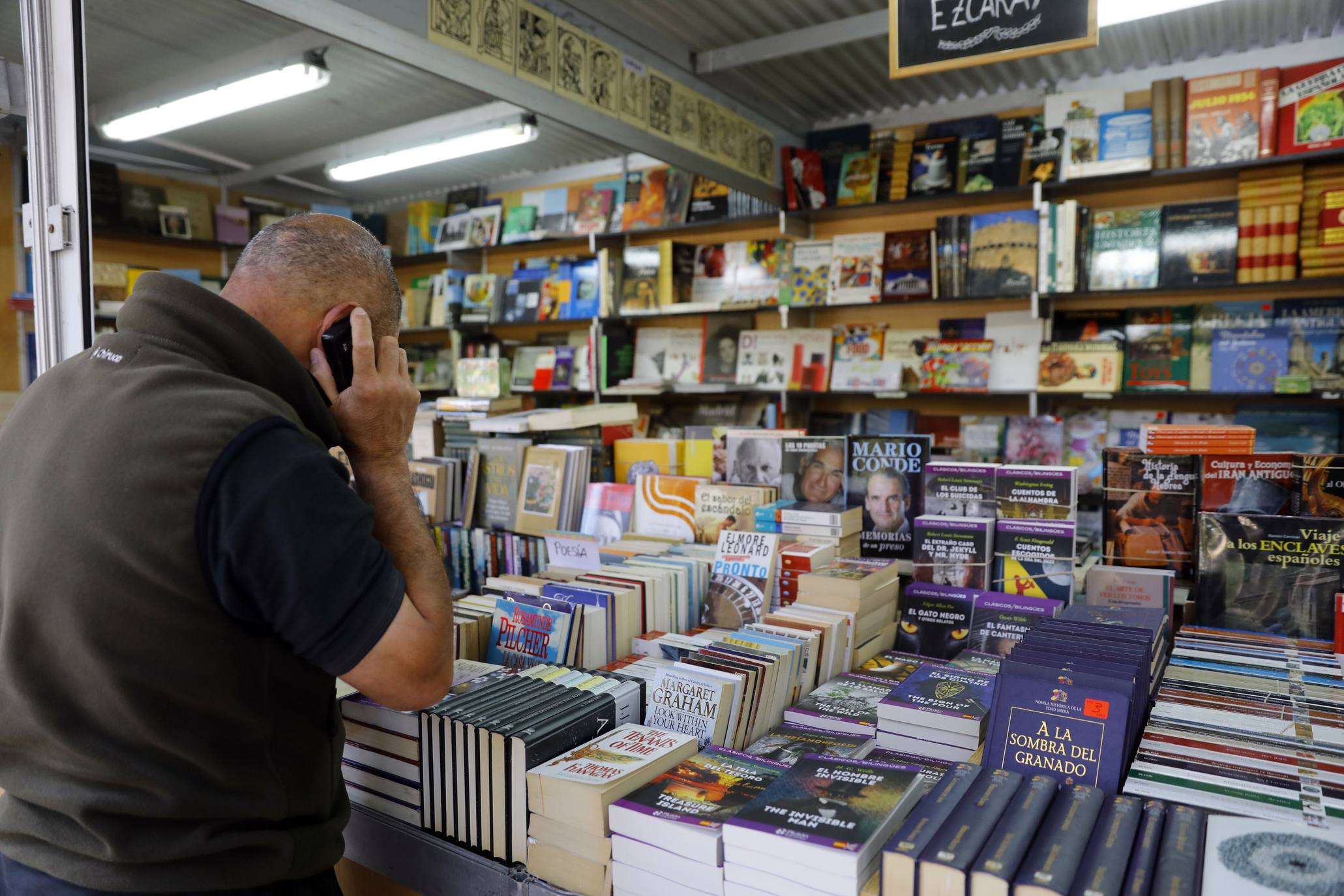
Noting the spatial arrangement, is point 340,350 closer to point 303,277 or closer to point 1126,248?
point 303,277

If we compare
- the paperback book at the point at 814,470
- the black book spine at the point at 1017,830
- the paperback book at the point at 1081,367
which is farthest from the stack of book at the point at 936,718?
the paperback book at the point at 1081,367

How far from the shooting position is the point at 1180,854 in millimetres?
1136

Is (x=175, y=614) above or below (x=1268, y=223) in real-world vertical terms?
below

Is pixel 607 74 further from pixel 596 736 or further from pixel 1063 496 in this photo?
pixel 596 736

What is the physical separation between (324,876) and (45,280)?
153 cm

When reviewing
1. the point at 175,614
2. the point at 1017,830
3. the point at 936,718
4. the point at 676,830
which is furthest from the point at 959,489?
the point at 175,614

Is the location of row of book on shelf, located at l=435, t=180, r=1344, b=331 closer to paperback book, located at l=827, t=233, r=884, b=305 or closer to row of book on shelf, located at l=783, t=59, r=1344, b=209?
paperback book, located at l=827, t=233, r=884, b=305

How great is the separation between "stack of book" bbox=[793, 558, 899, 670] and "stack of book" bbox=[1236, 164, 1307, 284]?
3119 mm

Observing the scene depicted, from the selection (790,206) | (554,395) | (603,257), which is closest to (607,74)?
(790,206)

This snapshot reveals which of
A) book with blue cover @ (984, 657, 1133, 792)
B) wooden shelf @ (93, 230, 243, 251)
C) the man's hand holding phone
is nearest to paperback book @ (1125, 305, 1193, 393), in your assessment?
book with blue cover @ (984, 657, 1133, 792)

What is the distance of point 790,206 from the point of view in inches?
212

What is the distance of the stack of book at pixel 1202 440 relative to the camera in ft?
7.88

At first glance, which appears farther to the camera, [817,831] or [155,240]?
[155,240]

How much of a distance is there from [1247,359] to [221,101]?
5536mm
